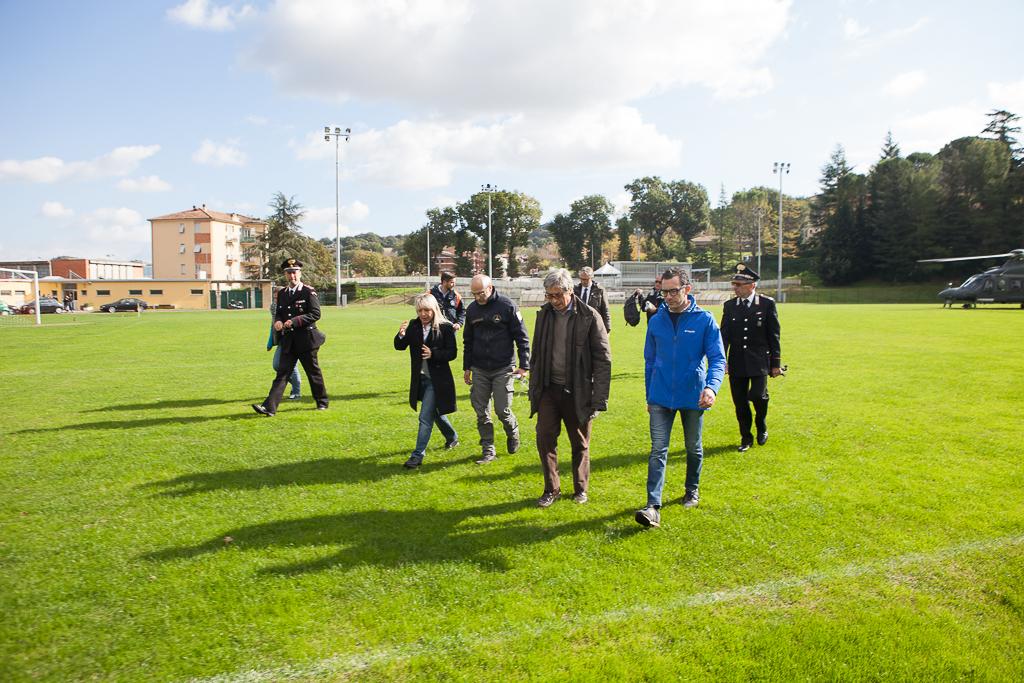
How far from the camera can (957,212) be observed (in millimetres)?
69312

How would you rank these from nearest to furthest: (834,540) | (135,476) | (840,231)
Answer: (834,540) → (135,476) → (840,231)

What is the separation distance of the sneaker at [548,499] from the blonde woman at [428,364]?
1.63 metres

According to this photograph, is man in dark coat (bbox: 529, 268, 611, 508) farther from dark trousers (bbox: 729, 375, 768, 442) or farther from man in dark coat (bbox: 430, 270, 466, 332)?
man in dark coat (bbox: 430, 270, 466, 332)

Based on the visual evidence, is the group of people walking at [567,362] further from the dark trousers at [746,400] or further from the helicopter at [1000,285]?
the helicopter at [1000,285]

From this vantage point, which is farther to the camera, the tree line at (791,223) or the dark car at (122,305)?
the tree line at (791,223)

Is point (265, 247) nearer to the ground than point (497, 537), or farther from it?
farther from it

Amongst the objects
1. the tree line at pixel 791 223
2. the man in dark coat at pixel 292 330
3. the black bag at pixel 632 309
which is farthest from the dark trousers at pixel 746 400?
the tree line at pixel 791 223

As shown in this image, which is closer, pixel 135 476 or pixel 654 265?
pixel 135 476

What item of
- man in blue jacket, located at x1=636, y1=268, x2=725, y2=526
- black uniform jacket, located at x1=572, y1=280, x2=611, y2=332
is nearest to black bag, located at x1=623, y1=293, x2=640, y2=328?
black uniform jacket, located at x1=572, y1=280, x2=611, y2=332

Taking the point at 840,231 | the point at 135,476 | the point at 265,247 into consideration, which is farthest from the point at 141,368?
the point at 840,231

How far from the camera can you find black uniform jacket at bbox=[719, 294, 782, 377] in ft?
23.6

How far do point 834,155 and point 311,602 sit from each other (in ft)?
341

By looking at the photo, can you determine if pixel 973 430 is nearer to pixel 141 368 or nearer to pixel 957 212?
pixel 141 368

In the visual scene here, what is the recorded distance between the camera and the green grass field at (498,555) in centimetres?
330
